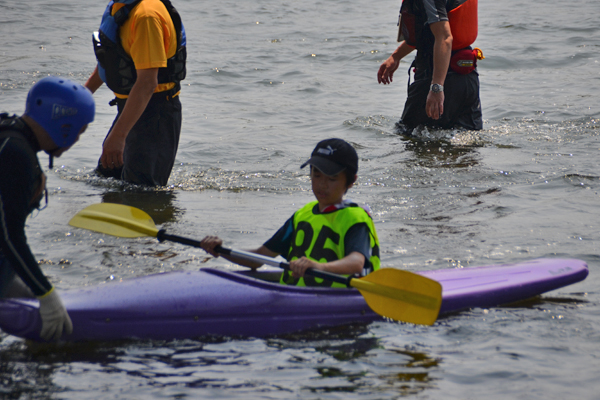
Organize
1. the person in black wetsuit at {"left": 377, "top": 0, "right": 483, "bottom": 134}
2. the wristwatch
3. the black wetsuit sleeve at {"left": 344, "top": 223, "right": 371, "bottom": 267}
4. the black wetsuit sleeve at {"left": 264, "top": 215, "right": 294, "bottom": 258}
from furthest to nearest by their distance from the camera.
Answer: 1. the wristwatch
2. the person in black wetsuit at {"left": 377, "top": 0, "right": 483, "bottom": 134}
3. the black wetsuit sleeve at {"left": 264, "top": 215, "right": 294, "bottom": 258}
4. the black wetsuit sleeve at {"left": 344, "top": 223, "right": 371, "bottom": 267}

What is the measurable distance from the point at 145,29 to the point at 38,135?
63.5 inches

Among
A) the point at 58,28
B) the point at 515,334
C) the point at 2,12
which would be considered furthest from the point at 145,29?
the point at 2,12

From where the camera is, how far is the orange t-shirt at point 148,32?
411 centimetres

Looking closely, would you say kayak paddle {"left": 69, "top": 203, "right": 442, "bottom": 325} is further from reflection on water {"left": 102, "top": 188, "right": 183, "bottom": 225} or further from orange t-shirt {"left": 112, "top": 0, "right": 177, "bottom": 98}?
reflection on water {"left": 102, "top": 188, "right": 183, "bottom": 225}

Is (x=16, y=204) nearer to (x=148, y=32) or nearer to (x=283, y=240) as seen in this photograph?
(x=283, y=240)

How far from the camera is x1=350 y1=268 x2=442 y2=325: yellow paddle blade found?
3068mm

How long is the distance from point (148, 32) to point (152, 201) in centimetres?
146

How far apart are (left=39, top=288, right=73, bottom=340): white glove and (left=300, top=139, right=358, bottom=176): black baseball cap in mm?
1253

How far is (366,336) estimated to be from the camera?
322 centimetres

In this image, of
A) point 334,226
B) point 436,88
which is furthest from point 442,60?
point 334,226

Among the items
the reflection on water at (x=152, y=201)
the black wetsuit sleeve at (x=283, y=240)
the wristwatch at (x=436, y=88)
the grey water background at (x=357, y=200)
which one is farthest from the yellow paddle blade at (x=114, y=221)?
the wristwatch at (x=436, y=88)

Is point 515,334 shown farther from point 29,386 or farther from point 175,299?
point 29,386

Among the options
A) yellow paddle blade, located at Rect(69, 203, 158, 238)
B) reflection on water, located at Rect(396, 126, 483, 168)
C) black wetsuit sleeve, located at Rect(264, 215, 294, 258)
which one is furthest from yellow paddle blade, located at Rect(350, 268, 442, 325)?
reflection on water, located at Rect(396, 126, 483, 168)

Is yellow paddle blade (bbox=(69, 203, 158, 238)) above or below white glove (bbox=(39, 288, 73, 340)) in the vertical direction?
→ above
